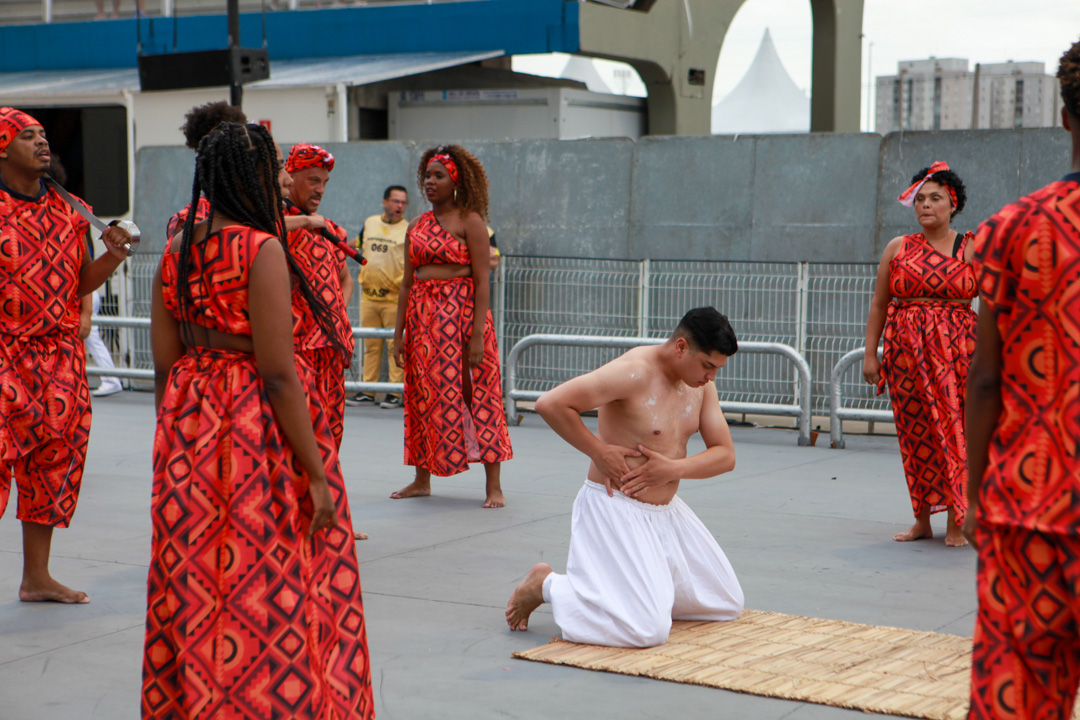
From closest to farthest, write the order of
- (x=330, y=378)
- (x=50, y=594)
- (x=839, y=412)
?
1. (x=50, y=594)
2. (x=330, y=378)
3. (x=839, y=412)

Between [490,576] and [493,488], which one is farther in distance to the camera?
→ [493,488]

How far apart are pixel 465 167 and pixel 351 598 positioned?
4.32 meters

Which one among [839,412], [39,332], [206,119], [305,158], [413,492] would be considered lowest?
[413,492]

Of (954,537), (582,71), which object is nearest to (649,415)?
(954,537)

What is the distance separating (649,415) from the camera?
4.82m

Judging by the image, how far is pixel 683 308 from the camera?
11.2 meters

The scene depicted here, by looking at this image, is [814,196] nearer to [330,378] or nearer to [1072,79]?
[330,378]

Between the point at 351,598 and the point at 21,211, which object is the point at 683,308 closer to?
the point at 21,211

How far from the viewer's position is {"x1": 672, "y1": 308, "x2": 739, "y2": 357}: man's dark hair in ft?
15.1

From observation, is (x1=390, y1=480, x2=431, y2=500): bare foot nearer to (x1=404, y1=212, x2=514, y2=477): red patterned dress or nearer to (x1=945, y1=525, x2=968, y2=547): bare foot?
(x1=404, y1=212, x2=514, y2=477): red patterned dress

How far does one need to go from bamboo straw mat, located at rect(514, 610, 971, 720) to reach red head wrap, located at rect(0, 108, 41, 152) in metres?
2.78

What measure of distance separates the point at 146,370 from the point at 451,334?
21.0ft

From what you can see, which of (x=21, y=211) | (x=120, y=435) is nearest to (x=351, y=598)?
(x=21, y=211)

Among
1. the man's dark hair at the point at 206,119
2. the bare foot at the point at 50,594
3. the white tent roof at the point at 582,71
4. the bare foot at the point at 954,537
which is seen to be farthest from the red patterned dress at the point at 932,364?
the white tent roof at the point at 582,71
